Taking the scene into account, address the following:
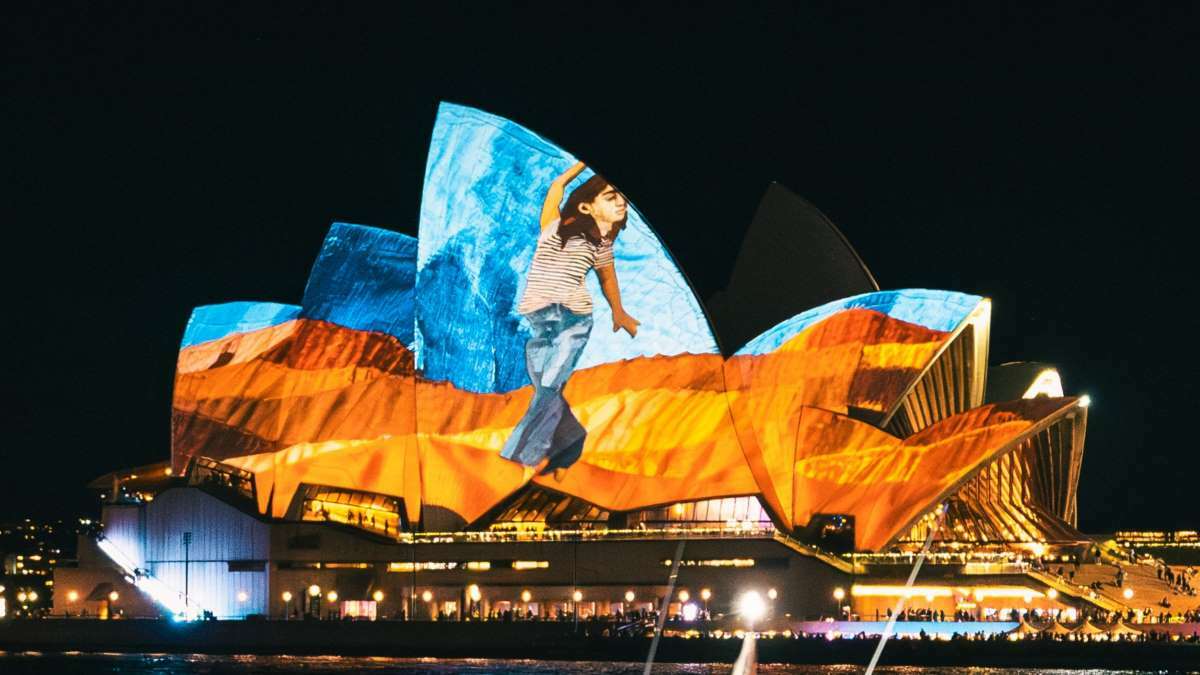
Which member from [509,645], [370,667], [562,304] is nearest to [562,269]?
[562,304]

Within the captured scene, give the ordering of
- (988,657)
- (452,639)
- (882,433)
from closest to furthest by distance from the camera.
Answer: (988,657), (882,433), (452,639)

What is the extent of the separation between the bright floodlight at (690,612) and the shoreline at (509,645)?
9.24 ft

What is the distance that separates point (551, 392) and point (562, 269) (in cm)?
428

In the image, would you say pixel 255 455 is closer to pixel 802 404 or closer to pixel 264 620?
pixel 264 620

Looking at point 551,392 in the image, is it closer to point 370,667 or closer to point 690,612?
point 690,612

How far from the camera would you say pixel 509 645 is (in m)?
63.7

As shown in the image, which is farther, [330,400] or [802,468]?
[330,400]

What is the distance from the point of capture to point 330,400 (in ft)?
233

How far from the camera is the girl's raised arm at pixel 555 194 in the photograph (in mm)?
64750

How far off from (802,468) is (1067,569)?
9.61 metres

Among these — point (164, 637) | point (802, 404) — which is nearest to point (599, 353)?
point (802, 404)

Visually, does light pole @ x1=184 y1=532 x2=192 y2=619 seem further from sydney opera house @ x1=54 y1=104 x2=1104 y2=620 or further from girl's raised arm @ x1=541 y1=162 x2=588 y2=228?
girl's raised arm @ x1=541 y1=162 x2=588 y2=228

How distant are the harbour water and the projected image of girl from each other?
7.96m

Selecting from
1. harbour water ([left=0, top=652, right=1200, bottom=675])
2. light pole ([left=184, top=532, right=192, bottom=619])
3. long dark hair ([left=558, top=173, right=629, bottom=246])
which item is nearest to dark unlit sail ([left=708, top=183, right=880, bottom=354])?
long dark hair ([left=558, top=173, right=629, bottom=246])
